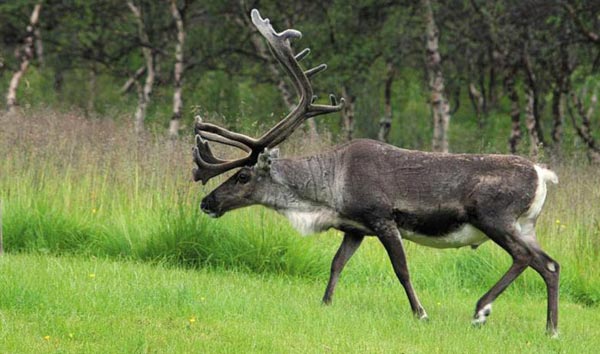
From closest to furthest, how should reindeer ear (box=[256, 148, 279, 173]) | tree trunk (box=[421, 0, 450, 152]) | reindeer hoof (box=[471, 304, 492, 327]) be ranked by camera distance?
reindeer hoof (box=[471, 304, 492, 327]) → reindeer ear (box=[256, 148, 279, 173]) → tree trunk (box=[421, 0, 450, 152])

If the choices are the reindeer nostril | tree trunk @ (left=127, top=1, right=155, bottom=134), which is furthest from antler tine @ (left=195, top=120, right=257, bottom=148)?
tree trunk @ (left=127, top=1, right=155, bottom=134)

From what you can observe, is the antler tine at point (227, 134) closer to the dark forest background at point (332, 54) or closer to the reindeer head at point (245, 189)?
the reindeer head at point (245, 189)

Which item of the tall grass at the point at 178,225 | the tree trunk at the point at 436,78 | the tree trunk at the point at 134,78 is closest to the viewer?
the tall grass at the point at 178,225

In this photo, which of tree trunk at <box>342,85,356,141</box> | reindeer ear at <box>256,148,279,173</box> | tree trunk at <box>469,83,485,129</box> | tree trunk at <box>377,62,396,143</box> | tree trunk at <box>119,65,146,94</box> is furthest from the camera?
tree trunk at <box>469,83,485,129</box>

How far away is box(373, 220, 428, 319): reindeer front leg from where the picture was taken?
9.20 meters

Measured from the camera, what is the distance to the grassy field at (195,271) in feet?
25.7

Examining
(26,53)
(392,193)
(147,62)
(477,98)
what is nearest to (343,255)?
(392,193)

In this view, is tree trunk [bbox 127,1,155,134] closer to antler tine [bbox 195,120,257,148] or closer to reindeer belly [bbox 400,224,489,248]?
antler tine [bbox 195,120,257,148]

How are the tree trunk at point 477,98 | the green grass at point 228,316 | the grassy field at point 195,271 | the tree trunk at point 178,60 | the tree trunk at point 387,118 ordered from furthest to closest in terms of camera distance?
the tree trunk at point 477,98 < the tree trunk at point 387,118 < the tree trunk at point 178,60 < the grassy field at point 195,271 < the green grass at point 228,316

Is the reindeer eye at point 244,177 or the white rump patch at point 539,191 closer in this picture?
the white rump patch at point 539,191

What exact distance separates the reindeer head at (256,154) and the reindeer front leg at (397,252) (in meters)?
1.15

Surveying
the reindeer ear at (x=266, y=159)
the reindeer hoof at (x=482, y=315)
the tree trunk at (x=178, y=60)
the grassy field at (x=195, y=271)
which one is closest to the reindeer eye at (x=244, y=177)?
the reindeer ear at (x=266, y=159)

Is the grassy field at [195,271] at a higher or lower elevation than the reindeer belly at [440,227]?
lower

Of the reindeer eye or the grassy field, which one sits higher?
the reindeer eye
